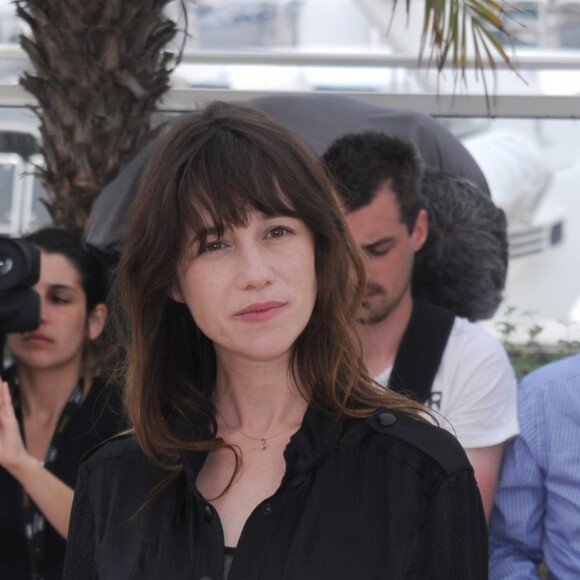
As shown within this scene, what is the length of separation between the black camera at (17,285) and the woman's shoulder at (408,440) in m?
1.42

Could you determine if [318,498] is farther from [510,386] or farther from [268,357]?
[510,386]

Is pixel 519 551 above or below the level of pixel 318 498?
below


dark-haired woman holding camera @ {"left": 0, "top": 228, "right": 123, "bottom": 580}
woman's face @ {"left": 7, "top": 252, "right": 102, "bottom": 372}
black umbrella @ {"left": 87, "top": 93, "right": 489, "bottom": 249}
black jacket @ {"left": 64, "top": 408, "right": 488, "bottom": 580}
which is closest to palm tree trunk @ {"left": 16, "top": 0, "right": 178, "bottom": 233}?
black umbrella @ {"left": 87, "top": 93, "right": 489, "bottom": 249}

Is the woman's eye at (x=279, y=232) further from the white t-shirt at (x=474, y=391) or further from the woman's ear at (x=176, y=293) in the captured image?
the white t-shirt at (x=474, y=391)

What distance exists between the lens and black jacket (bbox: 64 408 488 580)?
6.24 ft

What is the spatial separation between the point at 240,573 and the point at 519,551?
1.22 metres

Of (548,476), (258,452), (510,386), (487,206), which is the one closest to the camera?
(258,452)

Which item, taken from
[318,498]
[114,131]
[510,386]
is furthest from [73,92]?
[318,498]

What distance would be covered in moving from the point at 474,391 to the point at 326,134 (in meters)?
1.10

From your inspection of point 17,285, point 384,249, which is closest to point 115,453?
point 17,285

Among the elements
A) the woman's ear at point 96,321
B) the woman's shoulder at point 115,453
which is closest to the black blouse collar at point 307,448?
the woman's shoulder at point 115,453

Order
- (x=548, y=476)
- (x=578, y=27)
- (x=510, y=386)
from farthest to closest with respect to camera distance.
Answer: (x=578, y=27)
(x=510, y=386)
(x=548, y=476)

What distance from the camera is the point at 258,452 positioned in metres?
2.09

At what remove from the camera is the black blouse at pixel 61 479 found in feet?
10.6
